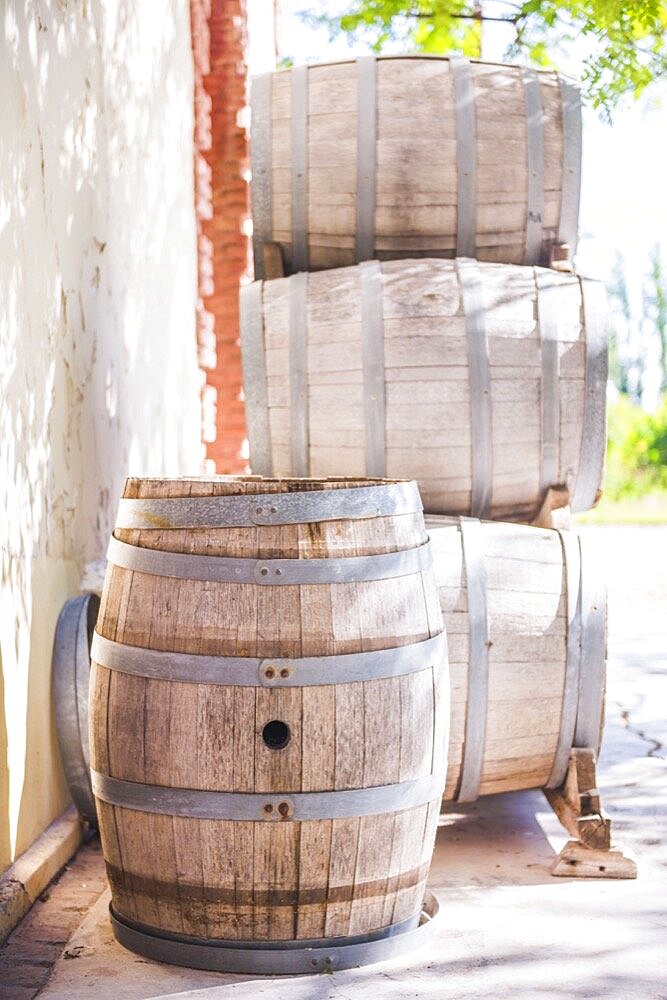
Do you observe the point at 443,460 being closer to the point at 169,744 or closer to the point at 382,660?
the point at 382,660

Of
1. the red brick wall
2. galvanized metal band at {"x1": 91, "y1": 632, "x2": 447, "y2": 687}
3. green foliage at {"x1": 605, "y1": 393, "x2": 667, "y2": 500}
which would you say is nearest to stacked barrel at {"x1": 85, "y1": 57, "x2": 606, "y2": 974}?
galvanized metal band at {"x1": 91, "y1": 632, "x2": 447, "y2": 687}

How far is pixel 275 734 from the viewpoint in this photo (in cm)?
245

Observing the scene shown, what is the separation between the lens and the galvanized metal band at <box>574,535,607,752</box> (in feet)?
10.6

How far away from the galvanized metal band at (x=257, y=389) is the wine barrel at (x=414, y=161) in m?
0.39

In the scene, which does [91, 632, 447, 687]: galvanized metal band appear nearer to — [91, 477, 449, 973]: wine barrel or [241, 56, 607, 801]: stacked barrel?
[91, 477, 449, 973]: wine barrel

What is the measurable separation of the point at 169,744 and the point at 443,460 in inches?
53.6

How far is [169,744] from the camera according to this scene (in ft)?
7.86

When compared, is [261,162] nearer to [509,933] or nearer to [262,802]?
[262,802]

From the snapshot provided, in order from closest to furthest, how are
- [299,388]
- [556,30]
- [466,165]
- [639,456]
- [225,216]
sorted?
[299,388]
[466,165]
[556,30]
[225,216]
[639,456]

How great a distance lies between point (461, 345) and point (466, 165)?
653 mm

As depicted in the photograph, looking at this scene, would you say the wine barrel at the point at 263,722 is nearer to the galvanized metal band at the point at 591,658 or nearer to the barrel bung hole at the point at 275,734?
the barrel bung hole at the point at 275,734

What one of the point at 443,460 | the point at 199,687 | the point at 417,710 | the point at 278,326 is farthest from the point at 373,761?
the point at 278,326

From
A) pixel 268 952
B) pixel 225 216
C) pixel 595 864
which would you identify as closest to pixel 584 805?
pixel 595 864

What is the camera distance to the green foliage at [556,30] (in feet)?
13.8
